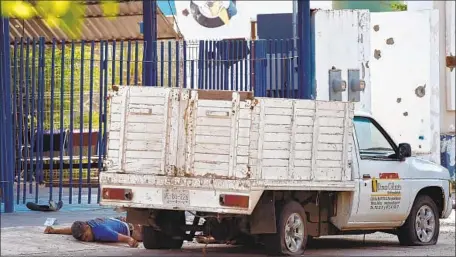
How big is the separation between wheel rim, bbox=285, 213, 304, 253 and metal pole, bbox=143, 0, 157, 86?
463 centimetres

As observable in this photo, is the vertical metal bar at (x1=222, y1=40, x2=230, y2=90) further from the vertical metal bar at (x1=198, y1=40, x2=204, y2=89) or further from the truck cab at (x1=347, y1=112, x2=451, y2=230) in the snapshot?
the truck cab at (x1=347, y1=112, x2=451, y2=230)

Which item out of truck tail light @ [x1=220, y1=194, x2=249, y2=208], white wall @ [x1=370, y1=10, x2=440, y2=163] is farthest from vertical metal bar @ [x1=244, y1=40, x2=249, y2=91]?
white wall @ [x1=370, y1=10, x2=440, y2=163]

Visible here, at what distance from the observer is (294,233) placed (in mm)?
11961

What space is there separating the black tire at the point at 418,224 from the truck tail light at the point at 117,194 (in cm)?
395

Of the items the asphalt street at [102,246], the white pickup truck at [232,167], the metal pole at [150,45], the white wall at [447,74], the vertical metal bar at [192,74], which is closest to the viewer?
the white pickup truck at [232,167]

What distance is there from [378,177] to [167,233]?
2.73m

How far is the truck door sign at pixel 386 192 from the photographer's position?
1294 cm

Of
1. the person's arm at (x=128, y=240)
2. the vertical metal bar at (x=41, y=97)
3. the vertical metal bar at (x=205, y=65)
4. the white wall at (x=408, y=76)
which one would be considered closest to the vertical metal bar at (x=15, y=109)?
the vertical metal bar at (x=41, y=97)

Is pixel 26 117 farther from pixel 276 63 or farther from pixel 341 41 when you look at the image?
pixel 341 41

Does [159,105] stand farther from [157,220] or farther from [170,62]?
[170,62]

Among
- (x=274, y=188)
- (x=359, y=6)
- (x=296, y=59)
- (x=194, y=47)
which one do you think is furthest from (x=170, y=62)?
(x=359, y=6)

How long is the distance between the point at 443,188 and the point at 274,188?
353 cm

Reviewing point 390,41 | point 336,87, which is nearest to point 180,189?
point 336,87

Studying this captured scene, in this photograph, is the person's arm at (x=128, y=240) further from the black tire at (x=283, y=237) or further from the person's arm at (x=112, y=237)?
the black tire at (x=283, y=237)
